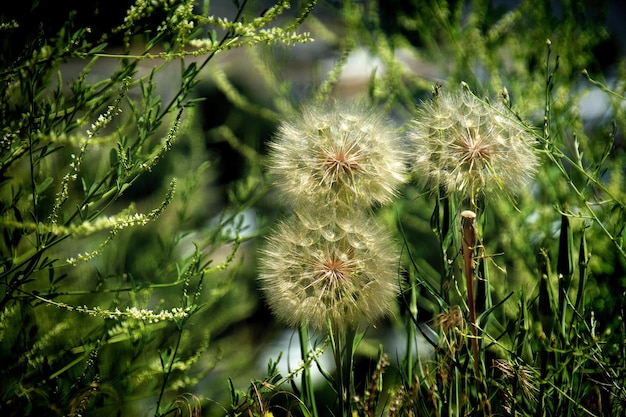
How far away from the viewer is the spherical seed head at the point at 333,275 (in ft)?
2.71

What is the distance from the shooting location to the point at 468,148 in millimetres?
840

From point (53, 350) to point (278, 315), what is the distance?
61 centimetres

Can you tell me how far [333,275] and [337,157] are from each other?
13cm

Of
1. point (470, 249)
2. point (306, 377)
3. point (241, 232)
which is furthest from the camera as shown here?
point (241, 232)

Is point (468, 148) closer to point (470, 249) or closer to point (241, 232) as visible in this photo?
point (470, 249)

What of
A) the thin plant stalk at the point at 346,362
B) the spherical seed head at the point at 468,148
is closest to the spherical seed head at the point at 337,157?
the spherical seed head at the point at 468,148

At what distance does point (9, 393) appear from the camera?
893mm

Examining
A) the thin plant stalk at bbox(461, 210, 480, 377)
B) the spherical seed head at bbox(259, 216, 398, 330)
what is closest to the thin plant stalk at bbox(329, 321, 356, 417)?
the spherical seed head at bbox(259, 216, 398, 330)

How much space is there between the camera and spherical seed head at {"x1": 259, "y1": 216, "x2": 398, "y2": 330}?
0.83 metres

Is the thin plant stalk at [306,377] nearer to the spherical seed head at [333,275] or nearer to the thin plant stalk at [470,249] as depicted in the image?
the spherical seed head at [333,275]

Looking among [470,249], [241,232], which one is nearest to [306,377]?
[470,249]

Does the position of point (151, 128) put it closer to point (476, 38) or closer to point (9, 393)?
point (9, 393)

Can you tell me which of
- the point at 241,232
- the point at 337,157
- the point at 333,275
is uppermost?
the point at 337,157

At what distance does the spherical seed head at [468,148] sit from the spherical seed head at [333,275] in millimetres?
101
